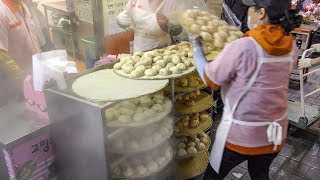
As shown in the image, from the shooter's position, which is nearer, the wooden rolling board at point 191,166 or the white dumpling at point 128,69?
the white dumpling at point 128,69

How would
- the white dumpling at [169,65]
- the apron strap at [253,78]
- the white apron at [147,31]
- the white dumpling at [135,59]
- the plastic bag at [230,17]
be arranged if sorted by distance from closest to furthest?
the apron strap at [253,78] → the white dumpling at [169,65] → the white dumpling at [135,59] → the white apron at [147,31] → the plastic bag at [230,17]

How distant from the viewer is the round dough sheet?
2.16 metres

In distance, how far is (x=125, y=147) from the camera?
2375 millimetres

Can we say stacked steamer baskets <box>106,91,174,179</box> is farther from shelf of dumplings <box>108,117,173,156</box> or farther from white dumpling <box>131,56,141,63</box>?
white dumpling <box>131,56,141,63</box>

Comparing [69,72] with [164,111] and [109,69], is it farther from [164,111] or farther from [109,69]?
[164,111]

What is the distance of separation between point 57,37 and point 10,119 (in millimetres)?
3490

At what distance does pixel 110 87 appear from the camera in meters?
2.32

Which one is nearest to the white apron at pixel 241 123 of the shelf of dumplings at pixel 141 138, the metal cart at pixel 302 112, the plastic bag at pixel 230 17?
the shelf of dumplings at pixel 141 138

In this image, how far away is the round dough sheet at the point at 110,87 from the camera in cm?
216

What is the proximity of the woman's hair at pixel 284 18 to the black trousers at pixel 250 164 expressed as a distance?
0.84 m

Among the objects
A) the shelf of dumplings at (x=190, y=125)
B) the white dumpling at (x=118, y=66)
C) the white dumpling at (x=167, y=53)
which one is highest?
the white dumpling at (x=167, y=53)

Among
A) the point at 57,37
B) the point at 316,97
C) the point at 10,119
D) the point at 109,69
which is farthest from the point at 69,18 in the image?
the point at 316,97

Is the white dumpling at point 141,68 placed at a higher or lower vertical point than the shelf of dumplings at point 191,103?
higher

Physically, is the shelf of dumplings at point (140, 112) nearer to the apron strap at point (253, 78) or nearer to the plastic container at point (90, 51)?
the apron strap at point (253, 78)
